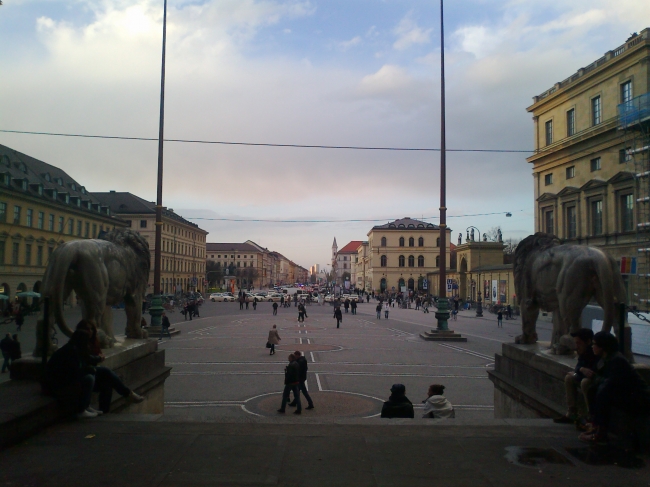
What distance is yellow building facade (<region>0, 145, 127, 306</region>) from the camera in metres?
39.3

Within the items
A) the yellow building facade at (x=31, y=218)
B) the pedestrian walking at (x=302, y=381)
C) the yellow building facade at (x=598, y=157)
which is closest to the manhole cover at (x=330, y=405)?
the pedestrian walking at (x=302, y=381)

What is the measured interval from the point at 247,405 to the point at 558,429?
272 inches

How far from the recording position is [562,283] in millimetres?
7848

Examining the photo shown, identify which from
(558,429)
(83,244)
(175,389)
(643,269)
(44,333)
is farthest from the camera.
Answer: (643,269)

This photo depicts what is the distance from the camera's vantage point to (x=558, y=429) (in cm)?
609

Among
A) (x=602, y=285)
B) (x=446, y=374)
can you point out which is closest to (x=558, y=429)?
(x=602, y=285)

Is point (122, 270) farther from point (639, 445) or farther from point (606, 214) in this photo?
point (606, 214)

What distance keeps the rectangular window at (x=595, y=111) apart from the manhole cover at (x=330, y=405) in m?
31.7

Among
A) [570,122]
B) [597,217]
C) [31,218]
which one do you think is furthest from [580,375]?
[31,218]

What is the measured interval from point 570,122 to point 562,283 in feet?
115

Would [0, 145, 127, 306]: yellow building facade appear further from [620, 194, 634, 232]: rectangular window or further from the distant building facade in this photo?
[620, 194, 634, 232]: rectangular window

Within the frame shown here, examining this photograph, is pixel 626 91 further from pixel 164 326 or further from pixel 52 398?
pixel 52 398

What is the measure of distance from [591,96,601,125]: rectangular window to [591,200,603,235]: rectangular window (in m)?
5.60

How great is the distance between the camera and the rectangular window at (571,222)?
37594mm
